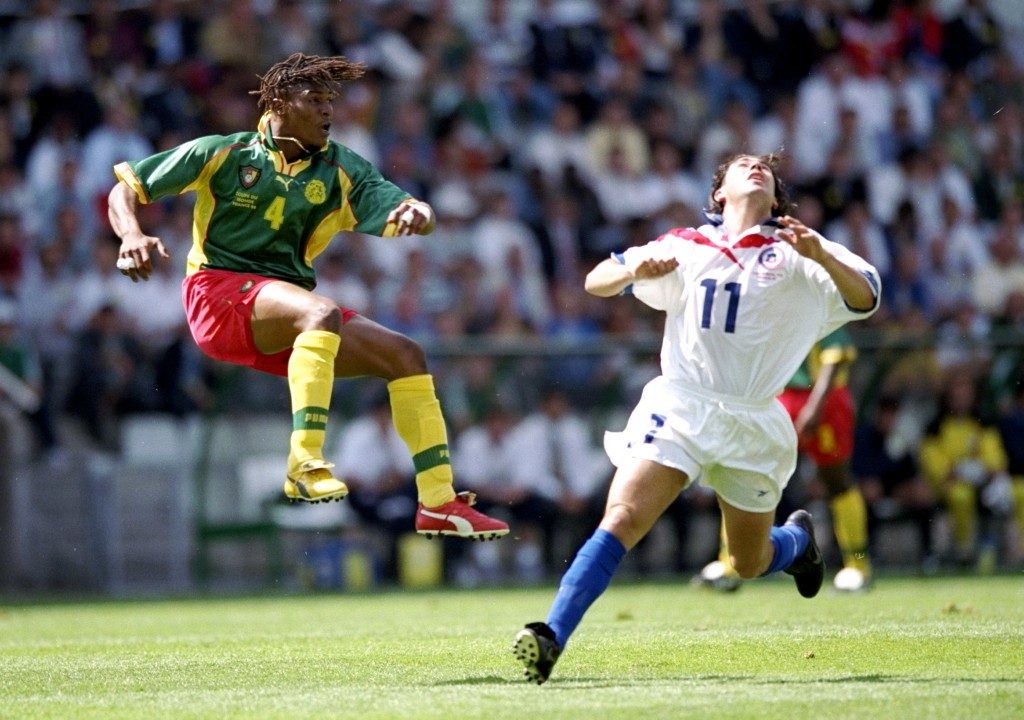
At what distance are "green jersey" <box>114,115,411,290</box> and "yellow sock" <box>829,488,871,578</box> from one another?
5.86m

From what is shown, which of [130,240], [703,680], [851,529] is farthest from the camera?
[851,529]

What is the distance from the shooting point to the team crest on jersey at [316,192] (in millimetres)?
7891

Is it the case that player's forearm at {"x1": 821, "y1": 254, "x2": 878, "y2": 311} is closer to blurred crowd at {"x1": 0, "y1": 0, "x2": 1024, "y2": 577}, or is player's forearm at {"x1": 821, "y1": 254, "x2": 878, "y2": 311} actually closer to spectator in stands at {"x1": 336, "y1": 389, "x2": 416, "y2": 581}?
spectator in stands at {"x1": 336, "y1": 389, "x2": 416, "y2": 581}

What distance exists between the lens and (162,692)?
6.39 m

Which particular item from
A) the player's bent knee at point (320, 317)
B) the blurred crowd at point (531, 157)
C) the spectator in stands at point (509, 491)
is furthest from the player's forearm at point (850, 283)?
the blurred crowd at point (531, 157)

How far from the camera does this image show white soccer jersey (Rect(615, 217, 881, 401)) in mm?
6520

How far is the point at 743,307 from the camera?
6.51m

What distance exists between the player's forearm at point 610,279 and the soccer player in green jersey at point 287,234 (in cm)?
140

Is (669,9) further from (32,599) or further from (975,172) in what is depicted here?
(32,599)

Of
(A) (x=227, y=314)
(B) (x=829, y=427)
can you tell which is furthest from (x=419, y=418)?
(B) (x=829, y=427)

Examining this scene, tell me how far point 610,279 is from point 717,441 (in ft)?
2.59

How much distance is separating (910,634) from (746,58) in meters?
12.0

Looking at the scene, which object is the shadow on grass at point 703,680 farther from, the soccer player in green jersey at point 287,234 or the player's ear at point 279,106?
the player's ear at point 279,106

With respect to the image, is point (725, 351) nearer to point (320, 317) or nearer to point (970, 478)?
point (320, 317)
